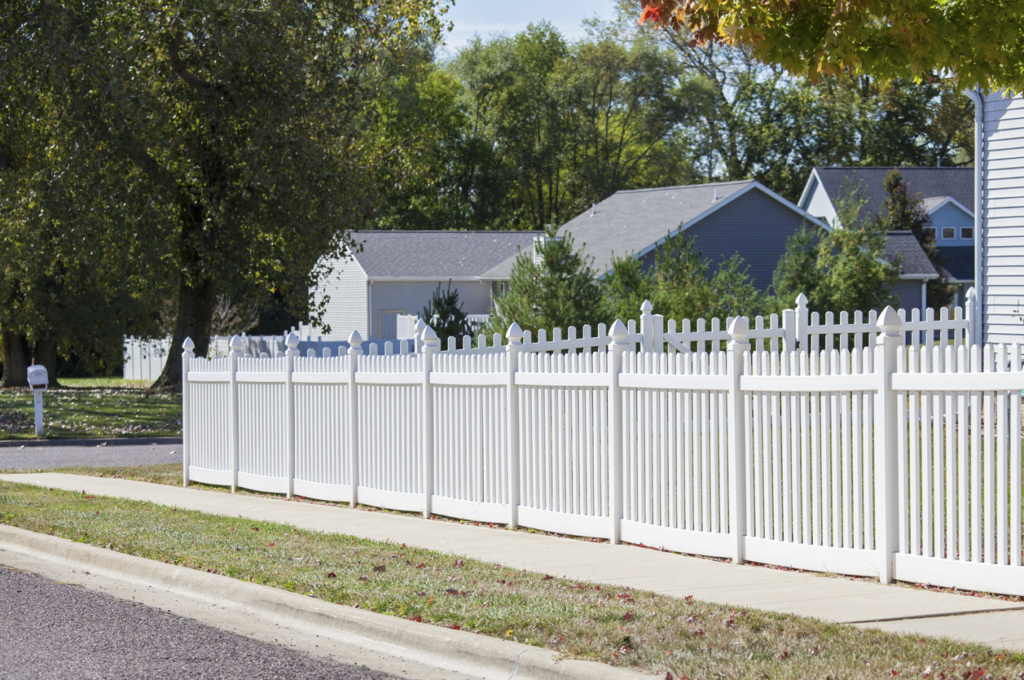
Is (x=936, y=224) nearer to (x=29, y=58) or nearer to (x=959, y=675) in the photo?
(x=29, y=58)

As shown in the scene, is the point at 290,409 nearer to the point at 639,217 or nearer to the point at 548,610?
the point at 548,610

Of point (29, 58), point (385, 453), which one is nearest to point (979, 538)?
point (385, 453)

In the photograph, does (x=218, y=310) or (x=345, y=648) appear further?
(x=218, y=310)

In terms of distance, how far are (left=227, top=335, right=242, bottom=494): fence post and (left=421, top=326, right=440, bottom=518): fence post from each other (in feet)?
11.5

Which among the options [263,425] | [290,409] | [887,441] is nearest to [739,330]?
[887,441]

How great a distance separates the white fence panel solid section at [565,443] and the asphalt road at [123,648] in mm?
3345

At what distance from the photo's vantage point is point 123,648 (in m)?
6.63

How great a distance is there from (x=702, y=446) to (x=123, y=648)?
403 centimetres

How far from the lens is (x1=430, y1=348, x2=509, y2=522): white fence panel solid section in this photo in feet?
33.2

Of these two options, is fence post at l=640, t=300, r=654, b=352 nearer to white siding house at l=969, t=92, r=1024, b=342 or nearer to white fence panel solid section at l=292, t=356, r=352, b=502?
white fence panel solid section at l=292, t=356, r=352, b=502

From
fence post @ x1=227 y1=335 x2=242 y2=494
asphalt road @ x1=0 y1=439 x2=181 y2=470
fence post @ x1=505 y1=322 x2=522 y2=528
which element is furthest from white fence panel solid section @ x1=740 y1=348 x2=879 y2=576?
asphalt road @ x1=0 y1=439 x2=181 y2=470

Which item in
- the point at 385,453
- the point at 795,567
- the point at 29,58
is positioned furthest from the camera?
the point at 29,58

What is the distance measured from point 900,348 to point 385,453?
567cm

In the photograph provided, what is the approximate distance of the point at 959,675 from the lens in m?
5.14
